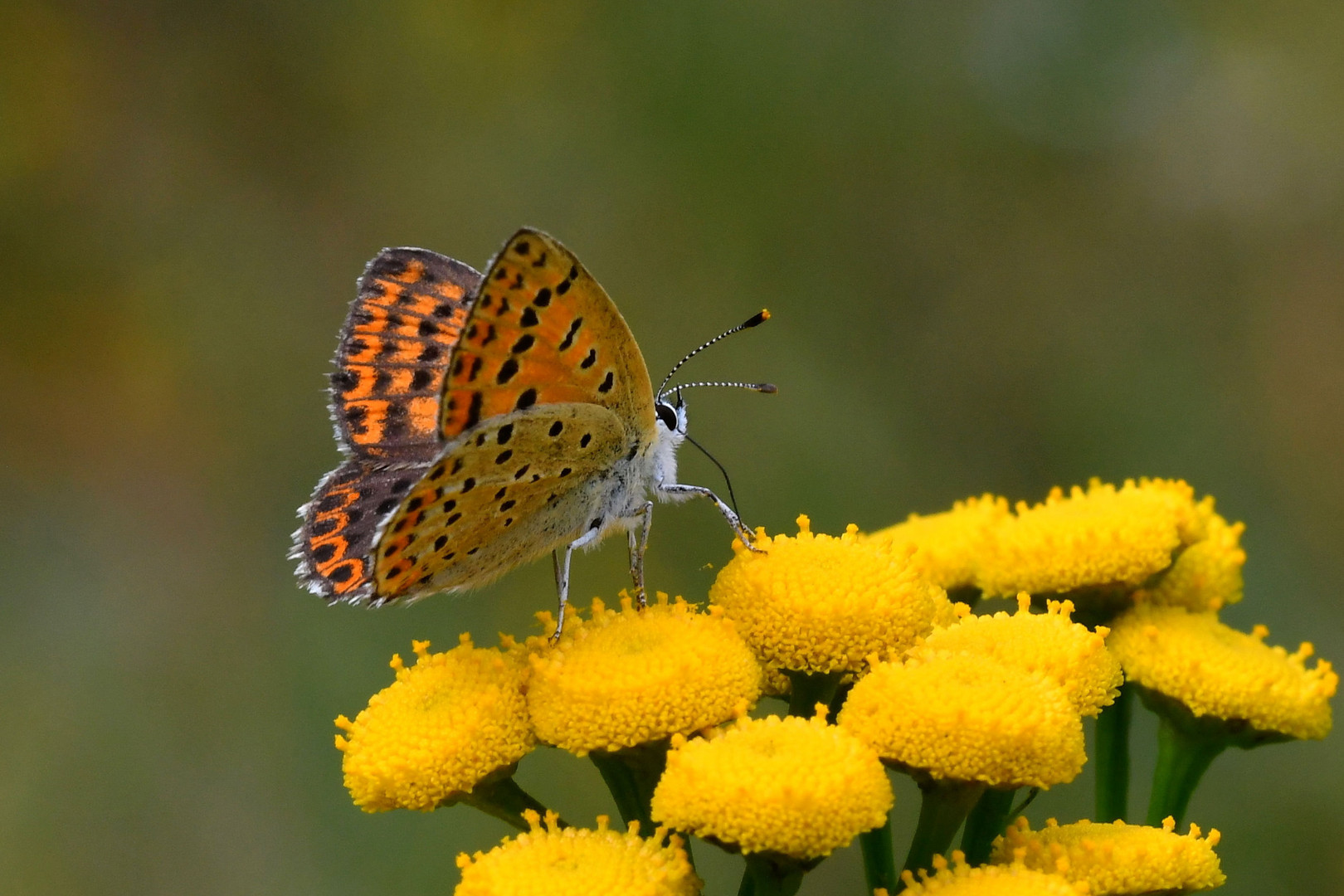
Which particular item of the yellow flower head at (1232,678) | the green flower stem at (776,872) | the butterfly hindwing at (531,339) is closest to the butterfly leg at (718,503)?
the butterfly hindwing at (531,339)

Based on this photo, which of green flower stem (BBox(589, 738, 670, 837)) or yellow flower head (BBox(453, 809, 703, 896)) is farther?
green flower stem (BBox(589, 738, 670, 837))

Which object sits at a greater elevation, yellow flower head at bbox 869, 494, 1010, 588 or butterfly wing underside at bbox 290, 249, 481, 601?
butterfly wing underside at bbox 290, 249, 481, 601

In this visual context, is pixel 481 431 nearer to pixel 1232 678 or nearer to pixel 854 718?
pixel 854 718

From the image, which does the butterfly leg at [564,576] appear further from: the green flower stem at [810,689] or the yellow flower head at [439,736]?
the green flower stem at [810,689]

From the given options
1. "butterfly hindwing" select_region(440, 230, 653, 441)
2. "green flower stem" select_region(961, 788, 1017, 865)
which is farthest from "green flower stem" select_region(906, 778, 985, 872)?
"butterfly hindwing" select_region(440, 230, 653, 441)

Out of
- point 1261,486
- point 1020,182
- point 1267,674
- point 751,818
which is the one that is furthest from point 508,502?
point 1020,182

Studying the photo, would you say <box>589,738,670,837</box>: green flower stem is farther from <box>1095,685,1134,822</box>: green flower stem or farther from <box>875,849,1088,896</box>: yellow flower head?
<box>1095,685,1134,822</box>: green flower stem
